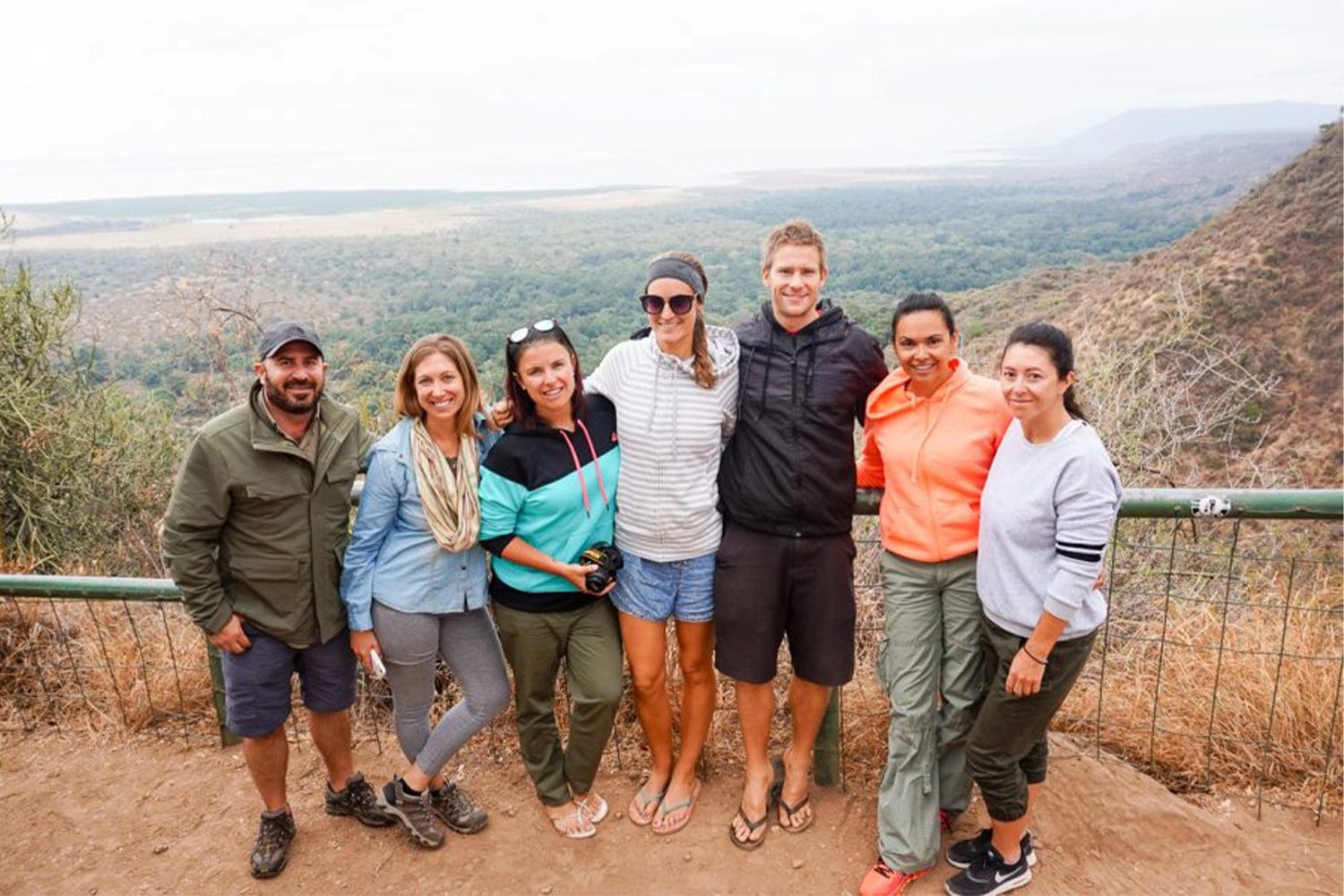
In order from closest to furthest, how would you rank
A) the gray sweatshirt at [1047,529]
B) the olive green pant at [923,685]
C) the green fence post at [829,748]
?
1. the gray sweatshirt at [1047,529]
2. the olive green pant at [923,685]
3. the green fence post at [829,748]

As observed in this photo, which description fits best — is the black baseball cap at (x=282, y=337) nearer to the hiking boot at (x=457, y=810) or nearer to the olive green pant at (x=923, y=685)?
the hiking boot at (x=457, y=810)

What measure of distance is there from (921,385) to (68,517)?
13.3 m

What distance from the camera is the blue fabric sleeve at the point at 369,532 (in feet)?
8.91

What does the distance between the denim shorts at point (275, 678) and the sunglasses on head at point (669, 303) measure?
4.67 ft

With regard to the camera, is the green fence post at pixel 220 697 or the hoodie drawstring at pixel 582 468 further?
the green fence post at pixel 220 697

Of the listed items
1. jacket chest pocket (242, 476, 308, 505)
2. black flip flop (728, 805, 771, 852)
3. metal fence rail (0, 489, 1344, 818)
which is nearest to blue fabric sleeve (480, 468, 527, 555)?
jacket chest pocket (242, 476, 308, 505)

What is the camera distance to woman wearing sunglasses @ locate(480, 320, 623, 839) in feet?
8.89

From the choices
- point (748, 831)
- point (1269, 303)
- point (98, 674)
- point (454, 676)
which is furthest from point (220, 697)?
point (1269, 303)

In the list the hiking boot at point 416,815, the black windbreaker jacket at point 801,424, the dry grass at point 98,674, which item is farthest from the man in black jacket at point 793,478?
the dry grass at point 98,674

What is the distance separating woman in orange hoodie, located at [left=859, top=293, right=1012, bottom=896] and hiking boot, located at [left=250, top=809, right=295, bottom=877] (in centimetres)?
189

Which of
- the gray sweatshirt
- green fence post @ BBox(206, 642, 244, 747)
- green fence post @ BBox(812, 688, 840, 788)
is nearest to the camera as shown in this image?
the gray sweatshirt

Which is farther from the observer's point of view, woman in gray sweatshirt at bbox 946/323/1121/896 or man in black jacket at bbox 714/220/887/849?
man in black jacket at bbox 714/220/887/849

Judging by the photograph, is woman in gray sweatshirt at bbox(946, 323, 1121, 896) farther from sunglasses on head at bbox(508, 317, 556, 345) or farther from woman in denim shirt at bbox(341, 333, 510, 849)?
woman in denim shirt at bbox(341, 333, 510, 849)

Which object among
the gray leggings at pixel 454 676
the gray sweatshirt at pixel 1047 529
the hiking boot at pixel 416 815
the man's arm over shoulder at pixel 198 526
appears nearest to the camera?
the gray sweatshirt at pixel 1047 529
